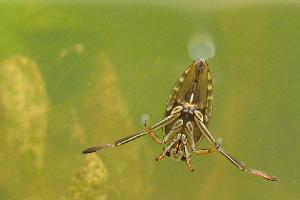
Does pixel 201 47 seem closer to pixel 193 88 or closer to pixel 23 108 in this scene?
pixel 193 88

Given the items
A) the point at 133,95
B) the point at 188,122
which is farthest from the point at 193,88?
the point at 133,95

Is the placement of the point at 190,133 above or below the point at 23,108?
below

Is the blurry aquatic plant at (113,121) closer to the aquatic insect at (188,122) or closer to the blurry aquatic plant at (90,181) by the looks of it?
the blurry aquatic plant at (90,181)

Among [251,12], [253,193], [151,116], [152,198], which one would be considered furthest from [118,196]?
[251,12]

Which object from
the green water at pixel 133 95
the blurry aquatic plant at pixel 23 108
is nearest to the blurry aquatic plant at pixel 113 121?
the green water at pixel 133 95

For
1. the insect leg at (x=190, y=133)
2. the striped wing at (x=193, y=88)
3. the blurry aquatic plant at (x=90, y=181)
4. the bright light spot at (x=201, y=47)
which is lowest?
the blurry aquatic plant at (x=90, y=181)

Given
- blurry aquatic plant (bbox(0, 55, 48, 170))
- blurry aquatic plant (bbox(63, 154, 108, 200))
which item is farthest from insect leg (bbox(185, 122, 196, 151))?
blurry aquatic plant (bbox(0, 55, 48, 170))

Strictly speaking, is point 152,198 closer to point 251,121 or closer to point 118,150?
point 118,150
